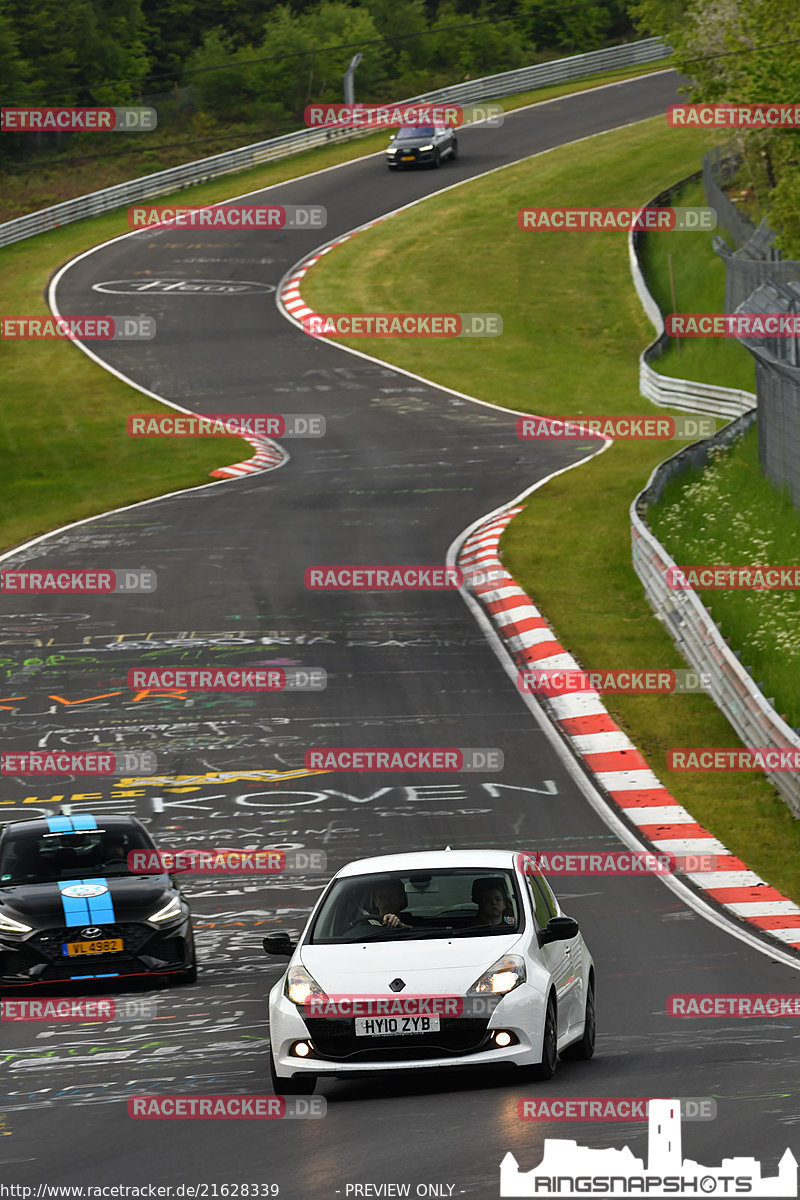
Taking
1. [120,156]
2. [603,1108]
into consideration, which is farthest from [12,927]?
[120,156]

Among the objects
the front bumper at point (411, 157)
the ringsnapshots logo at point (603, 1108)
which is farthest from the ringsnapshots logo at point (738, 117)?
the ringsnapshots logo at point (603, 1108)

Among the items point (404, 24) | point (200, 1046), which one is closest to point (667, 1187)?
point (200, 1046)

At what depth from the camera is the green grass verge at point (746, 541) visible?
834 inches

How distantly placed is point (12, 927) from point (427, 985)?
17.0 feet

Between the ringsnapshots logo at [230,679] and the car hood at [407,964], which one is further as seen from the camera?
the ringsnapshots logo at [230,679]

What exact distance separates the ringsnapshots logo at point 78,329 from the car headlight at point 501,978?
4347 cm

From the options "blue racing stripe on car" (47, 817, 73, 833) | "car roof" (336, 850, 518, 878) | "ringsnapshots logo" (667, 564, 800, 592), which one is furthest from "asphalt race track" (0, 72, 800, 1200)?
"ringsnapshots logo" (667, 564, 800, 592)

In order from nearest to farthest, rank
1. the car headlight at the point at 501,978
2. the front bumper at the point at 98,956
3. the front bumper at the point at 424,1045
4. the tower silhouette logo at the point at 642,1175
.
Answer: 1. the tower silhouette logo at the point at 642,1175
2. the front bumper at the point at 424,1045
3. the car headlight at the point at 501,978
4. the front bumper at the point at 98,956

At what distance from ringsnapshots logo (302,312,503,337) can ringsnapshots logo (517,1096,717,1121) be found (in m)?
43.5

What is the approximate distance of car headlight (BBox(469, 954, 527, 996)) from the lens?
975 centimetres

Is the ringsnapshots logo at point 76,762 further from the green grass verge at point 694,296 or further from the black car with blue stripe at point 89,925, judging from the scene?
the green grass verge at point 694,296

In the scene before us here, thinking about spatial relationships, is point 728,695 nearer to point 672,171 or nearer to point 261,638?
point 261,638

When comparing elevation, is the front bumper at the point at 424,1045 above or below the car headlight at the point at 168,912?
above

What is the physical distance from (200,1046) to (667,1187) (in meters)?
4.78
